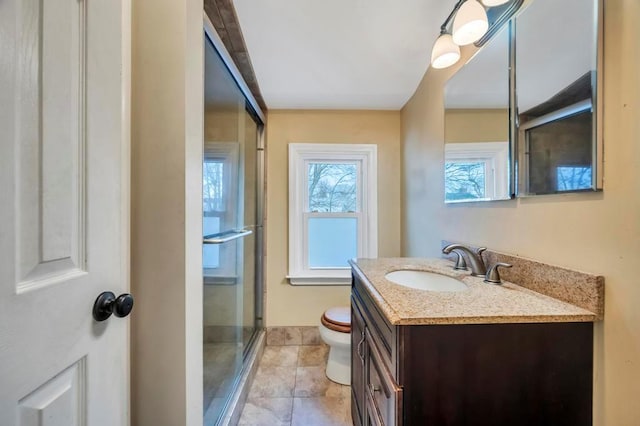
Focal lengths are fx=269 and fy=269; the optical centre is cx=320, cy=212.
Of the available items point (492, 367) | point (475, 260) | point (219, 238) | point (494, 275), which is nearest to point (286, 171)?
point (219, 238)

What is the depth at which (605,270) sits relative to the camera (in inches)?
27.9

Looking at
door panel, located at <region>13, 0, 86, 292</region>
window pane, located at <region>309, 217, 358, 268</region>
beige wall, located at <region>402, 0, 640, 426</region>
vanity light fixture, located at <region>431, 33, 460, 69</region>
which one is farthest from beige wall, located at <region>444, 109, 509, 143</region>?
door panel, located at <region>13, 0, 86, 292</region>

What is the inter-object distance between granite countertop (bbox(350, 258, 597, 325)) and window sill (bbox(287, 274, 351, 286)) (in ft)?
4.38

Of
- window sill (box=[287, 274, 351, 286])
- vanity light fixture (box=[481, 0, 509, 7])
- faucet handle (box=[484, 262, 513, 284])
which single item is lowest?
window sill (box=[287, 274, 351, 286])

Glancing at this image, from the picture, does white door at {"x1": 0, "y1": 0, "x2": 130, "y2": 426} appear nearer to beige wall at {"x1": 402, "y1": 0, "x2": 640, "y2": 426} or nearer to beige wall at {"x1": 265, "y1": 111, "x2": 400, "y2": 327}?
beige wall at {"x1": 402, "y1": 0, "x2": 640, "y2": 426}

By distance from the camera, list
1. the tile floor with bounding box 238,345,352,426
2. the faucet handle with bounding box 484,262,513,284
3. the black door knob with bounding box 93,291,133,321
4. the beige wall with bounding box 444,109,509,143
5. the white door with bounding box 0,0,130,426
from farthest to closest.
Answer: the tile floor with bounding box 238,345,352,426 → the beige wall with bounding box 444,109,509,143 → the faucet handle with bounding box 484,262,513,284 → the black door knob with bounding box 93,291,133,321 → the white door with bounding box 0,0,130,426

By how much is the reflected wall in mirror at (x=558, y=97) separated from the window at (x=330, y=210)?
1432 mm

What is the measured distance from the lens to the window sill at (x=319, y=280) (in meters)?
2.36

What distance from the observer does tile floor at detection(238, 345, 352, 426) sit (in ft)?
4.98

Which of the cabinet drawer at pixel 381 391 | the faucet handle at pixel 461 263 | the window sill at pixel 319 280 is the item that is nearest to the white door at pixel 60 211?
the cabinet drawer at pixel 381 391

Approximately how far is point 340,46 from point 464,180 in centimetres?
103

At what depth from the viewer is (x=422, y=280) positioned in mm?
1278

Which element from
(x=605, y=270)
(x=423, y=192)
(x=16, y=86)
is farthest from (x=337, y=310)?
(x=16, y=86)

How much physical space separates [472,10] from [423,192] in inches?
42.7
